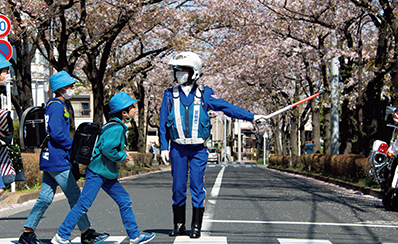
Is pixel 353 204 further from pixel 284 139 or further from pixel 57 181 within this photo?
pixel 284 139

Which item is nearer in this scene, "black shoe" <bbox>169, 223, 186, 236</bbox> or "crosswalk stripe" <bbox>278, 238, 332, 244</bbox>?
"crosswalk stripe" <bbox>278, 238, 332, 244</bbox>

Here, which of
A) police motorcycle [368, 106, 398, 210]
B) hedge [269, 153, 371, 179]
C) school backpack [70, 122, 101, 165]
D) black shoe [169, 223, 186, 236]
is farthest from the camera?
hedge [269, 153, 371, 179]

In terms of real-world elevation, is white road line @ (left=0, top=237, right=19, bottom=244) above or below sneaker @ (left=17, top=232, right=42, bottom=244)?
below

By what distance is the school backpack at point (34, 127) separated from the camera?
4.86 meters

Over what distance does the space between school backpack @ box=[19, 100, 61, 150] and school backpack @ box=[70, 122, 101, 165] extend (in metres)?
0.45

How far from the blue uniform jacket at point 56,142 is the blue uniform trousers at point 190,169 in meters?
1.12

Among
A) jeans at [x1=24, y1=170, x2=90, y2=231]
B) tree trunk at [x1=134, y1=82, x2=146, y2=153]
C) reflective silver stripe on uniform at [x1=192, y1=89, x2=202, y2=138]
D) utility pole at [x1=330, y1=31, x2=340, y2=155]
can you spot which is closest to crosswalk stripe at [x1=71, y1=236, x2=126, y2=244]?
jeans at [x1=24, y1=170, x2=90, y2=231]

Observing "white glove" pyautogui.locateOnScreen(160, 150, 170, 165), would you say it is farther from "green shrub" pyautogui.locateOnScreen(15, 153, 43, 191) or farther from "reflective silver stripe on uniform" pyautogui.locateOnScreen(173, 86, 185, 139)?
"green shrub" pyautogui.locateOnScreen(15, 153, 43, 191)

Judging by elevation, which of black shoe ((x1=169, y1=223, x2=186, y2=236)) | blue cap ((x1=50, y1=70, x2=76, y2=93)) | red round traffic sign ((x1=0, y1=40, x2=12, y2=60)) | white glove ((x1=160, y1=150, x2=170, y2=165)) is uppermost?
red round traffic sign ((x1=0, y1=40, x2=12, y2=60))

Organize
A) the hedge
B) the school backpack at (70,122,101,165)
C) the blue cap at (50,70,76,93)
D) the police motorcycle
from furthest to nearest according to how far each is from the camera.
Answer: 1. the hedge
2. the police motorcycle
3. the blue cap at (50,70,76,93)
4. the school backpack at (70,122,101,165)

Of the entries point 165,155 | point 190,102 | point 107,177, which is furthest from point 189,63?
point 107,177

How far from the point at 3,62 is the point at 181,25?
16986 mm

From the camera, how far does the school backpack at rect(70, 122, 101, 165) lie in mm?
4477

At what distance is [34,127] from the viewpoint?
4871mm
